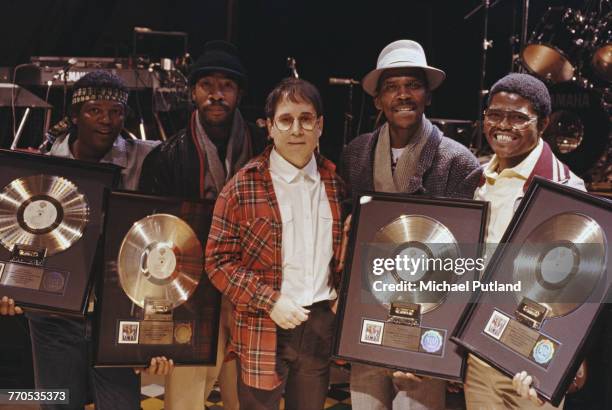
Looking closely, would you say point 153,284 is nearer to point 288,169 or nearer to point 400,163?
point 288,169

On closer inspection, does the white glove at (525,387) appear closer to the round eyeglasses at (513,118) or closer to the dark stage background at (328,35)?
the round eyeglasses at (513,118)

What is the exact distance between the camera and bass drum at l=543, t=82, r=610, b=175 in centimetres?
580

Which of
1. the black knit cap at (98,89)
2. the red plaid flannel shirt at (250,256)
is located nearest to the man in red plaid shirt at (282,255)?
the red plaid flannel shirt at (250,256)

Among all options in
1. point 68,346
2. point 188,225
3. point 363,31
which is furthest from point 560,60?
point 68,346

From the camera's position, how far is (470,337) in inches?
81.2

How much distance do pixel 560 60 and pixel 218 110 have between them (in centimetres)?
415

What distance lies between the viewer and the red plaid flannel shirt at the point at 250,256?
2.20 metres

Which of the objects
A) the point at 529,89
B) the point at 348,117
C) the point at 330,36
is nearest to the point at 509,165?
the point at 529,89

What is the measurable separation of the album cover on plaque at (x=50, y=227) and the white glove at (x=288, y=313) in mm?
756

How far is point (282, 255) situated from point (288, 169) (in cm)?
31

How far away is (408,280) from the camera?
7.13ft

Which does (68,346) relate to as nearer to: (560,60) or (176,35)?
(560,60)

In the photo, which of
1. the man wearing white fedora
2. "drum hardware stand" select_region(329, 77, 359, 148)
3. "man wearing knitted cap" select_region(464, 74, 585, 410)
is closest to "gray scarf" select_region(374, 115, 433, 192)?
the man wearing white fedora

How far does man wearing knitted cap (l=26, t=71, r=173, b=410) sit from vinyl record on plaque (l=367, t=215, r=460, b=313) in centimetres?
87
